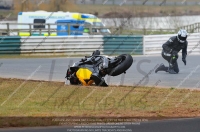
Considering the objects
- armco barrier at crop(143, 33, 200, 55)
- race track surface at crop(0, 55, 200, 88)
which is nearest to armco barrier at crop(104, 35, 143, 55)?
armco barrier at crop(143, 33, 200, 55)

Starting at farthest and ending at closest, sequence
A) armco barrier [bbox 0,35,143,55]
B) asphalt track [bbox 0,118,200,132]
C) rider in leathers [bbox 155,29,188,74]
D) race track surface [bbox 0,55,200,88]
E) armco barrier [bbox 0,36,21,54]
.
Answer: armco barrier [bbox 0,35,143,55] < armco barrier [bbox 0,36,21,54] < rider in leathers [bbox 155,29,188,74] < race track surface [bbox 0,55,200,88] < asphalt track [bbox 0,118,200,132]

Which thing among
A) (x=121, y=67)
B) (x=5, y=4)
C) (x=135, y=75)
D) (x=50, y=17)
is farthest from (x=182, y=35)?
(x=50, y=17)

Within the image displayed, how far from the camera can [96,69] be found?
15.4 metres

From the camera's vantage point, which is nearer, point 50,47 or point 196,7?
point 50,47

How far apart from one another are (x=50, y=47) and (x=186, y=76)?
11.5 meters

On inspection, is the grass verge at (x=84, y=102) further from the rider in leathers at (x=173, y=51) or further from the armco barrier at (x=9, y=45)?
the armco barrier at (x=9, y=45)

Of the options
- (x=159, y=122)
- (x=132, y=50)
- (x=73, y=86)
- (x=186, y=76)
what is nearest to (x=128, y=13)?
(x=132, y=50)

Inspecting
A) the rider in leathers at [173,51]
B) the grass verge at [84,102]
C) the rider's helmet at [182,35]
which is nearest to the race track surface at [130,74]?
the rider in leathers at [173,51]

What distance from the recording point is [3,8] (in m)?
35.8

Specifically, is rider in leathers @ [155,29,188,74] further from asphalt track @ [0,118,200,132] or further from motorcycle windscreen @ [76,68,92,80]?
asphalt track @ [0,118,200,132]

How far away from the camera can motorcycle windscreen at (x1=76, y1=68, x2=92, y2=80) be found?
1533 centimetres

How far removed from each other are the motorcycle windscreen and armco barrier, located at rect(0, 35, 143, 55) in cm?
1377

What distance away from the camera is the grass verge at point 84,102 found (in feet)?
37.0

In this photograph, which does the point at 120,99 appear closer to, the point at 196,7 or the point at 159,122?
the point at 159,122
